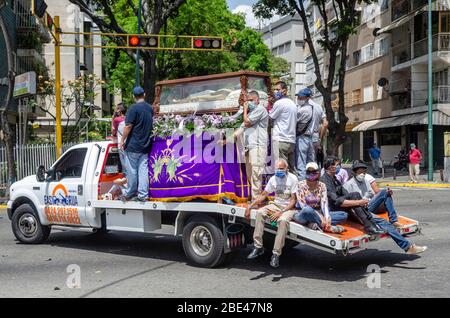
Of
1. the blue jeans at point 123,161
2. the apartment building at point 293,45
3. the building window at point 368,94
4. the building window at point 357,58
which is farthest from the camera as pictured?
the apartment building at point 293,45

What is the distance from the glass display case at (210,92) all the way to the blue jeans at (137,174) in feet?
4.08

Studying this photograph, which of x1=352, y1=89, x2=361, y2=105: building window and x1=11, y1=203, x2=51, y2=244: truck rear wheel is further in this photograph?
x1=352, y1=89, x2=361, y2=105: building window

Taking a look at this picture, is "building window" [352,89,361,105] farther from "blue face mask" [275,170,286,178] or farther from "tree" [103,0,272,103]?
"blue face mask" [275,170,286,178]

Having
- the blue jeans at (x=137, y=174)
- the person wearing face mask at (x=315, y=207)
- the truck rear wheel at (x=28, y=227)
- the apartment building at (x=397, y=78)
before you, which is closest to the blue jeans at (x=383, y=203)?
the person wearing face mask at (x=315, y=207)

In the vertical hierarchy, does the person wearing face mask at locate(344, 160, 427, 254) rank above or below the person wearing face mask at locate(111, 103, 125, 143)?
below

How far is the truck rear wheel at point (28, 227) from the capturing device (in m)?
11.0

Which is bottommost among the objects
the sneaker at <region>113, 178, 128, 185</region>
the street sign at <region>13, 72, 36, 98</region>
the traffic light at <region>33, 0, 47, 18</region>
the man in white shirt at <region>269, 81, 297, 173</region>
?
the sneaker at <region>113, 178, 128, 185</region>

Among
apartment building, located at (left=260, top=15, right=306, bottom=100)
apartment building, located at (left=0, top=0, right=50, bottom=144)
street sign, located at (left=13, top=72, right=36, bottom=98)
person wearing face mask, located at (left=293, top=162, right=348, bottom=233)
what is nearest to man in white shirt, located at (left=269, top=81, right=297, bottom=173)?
person wearing face mask, located at (left=293, top=162, right=348, bottom=233)

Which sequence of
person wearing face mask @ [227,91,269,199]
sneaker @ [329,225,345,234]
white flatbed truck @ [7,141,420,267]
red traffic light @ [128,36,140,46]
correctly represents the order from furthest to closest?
red traffic light @ [128,36,140,46], person wearing face mask @ [227,91,269,199], white flatbed truck @ [7,141,420,267], sneaker @ [329,225,345,234]

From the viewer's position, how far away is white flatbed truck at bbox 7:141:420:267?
810cm

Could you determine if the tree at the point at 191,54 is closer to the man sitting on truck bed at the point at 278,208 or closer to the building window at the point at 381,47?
the building window at the point at 381,47

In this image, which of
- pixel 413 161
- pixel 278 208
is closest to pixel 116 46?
pixel 278 208
